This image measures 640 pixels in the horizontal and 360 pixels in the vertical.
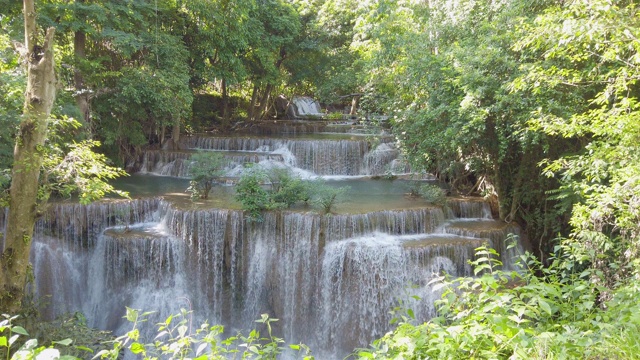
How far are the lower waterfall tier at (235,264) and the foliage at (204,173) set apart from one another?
1.26m

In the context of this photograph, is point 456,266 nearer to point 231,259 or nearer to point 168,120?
point 231,259

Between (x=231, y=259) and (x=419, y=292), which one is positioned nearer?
(x=419, y=292)

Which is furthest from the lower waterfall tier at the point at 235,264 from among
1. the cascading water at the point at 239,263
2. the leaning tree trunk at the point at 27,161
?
the leaning tree trunk at the point at 27,161

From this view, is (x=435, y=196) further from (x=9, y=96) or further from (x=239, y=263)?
(x=9, y=96)

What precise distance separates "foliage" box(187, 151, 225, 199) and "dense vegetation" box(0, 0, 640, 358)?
171 cm

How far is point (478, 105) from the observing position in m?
8.41

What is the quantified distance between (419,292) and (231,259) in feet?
12.2

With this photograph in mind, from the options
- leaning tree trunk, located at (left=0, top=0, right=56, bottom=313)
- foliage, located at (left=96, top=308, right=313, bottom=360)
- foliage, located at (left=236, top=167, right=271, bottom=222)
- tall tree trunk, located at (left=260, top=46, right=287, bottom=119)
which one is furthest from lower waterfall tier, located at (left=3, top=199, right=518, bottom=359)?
tall tree trunk, located at (left=260, top=46, right=287, bottom=119)

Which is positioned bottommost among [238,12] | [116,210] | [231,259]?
[231,259]

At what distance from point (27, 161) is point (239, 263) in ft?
15.6

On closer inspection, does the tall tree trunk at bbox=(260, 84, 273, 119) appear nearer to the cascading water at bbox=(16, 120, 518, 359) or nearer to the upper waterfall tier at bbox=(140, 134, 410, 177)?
the upper waterfall tier at bbox=(140, 134, 410, 177)

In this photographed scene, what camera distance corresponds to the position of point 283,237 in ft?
30.1

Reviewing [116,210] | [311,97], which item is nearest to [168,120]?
[116,210]

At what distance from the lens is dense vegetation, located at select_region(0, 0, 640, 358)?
122 inches
